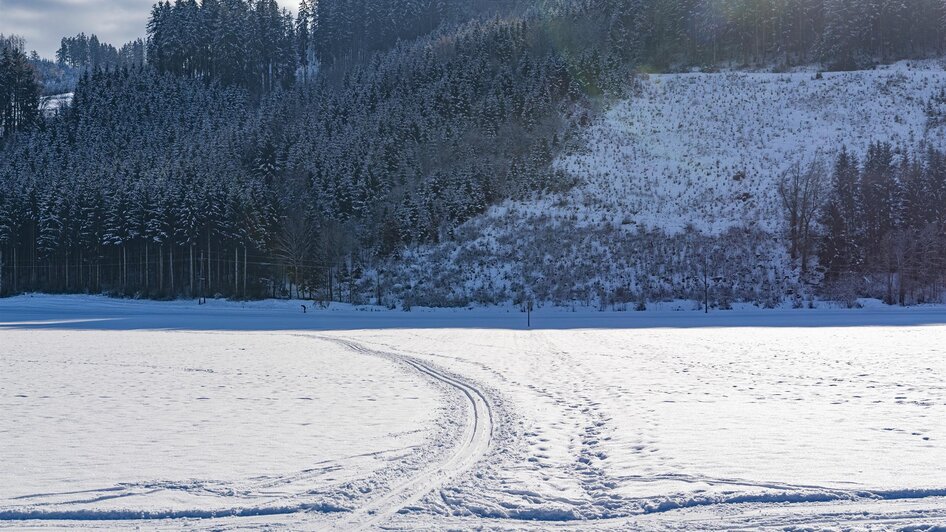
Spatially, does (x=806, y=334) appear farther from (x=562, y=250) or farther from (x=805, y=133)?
(x=805, y=133)

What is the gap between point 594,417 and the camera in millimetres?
11492

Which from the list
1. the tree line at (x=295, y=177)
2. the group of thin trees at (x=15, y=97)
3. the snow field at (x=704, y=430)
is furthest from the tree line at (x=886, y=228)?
the group of thin trees at (x=15, y=97)

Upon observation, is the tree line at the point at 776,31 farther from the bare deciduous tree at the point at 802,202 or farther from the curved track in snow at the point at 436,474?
the curved track in snow at the point at 436,474

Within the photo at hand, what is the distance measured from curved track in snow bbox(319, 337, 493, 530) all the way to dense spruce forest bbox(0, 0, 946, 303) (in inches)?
1735

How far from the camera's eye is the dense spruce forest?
198ft

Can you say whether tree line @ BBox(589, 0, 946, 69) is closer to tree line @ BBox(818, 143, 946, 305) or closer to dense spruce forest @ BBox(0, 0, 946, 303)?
dense spruce forest @ BBox(0, 0, 946, 303)

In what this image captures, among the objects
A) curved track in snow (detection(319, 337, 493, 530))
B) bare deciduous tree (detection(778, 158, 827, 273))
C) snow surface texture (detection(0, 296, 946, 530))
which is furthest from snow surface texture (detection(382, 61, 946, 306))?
curved track in snow (detection(319, 337, 493, 530))

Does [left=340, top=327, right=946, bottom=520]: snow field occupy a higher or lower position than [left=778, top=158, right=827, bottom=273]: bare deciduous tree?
lower

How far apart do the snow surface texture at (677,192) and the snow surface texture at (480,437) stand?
1190 inches

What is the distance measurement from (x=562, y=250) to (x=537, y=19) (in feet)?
208

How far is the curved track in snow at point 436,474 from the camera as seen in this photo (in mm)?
6660

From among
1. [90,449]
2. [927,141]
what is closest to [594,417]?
[90,449]

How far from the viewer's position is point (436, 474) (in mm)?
8117

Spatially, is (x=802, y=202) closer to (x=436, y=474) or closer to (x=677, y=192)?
(x=677, y=192)
